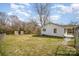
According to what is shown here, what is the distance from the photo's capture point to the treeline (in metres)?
2.40

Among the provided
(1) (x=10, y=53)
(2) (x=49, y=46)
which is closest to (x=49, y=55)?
(2) (x=49, y=46)

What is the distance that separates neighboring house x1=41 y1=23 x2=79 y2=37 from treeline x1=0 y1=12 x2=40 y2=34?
0.11 m

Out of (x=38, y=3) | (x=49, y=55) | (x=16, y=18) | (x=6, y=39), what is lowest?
(x=49, y=55)

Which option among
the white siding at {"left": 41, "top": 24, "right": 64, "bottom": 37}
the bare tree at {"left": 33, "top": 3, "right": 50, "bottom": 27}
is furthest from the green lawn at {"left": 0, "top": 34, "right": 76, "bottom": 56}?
the bare tree at {"left": 33, "top": 3, "right": 50, "bottom": 27}

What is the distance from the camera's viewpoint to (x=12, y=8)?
7.87 ft

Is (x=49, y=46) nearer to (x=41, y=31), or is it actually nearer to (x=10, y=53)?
(x=41, y=31)

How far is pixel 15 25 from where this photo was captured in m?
2.42

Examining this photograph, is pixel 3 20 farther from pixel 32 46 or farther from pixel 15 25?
pixel 32 46

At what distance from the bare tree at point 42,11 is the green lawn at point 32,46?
205 mm

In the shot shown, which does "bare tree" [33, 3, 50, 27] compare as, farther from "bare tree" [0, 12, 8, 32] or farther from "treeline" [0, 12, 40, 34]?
"bare tree" [0, 12, 8, 32]

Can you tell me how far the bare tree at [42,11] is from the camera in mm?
2391

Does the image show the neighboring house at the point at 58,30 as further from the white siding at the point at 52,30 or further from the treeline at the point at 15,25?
the treeline at the point at 15,25

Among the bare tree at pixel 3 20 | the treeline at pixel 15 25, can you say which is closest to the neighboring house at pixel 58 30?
the treeline at pixel 15 25

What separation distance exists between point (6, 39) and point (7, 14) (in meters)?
0.28
